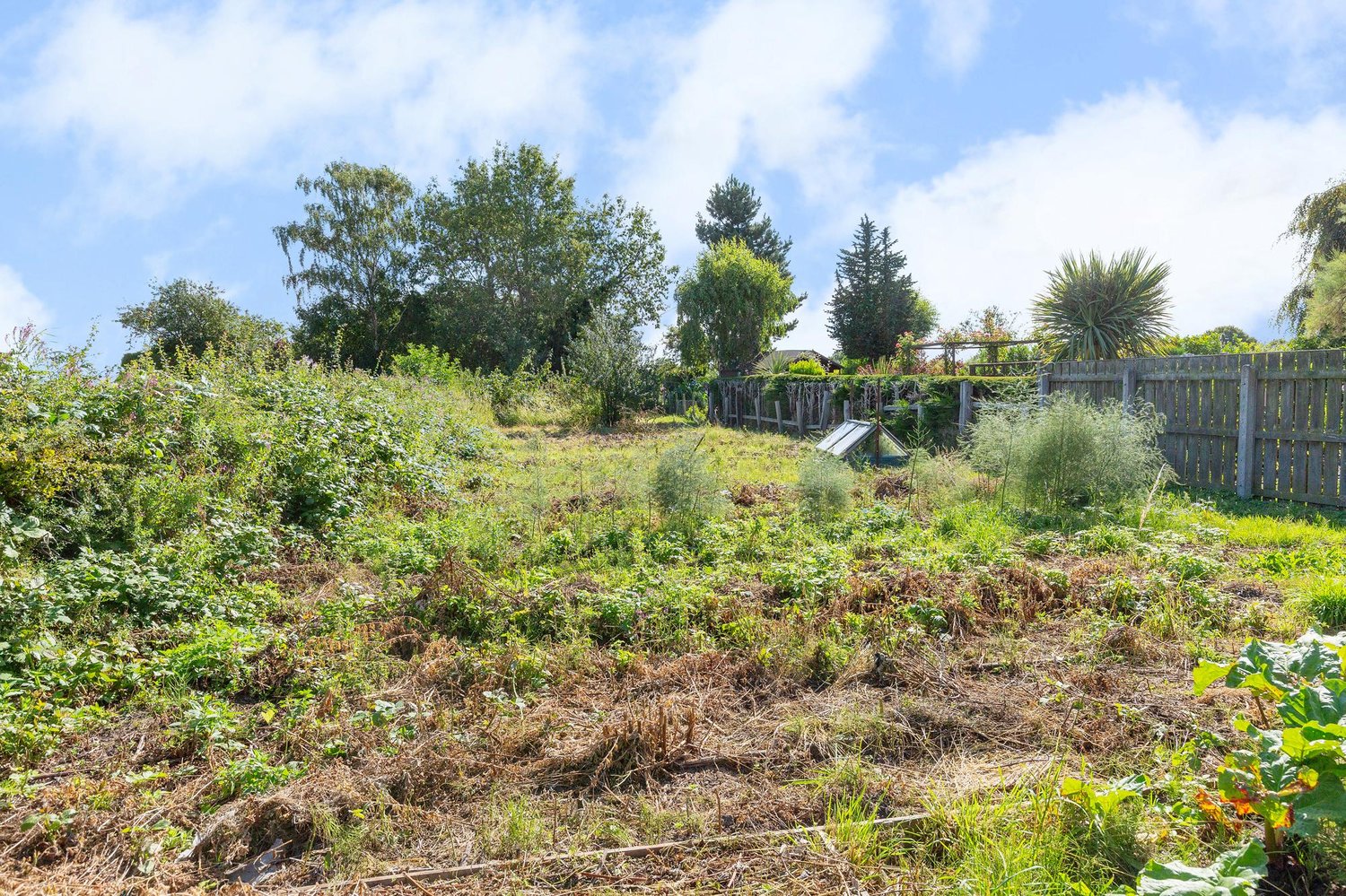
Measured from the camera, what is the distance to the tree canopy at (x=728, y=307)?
33031mm

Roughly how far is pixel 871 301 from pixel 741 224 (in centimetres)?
1121

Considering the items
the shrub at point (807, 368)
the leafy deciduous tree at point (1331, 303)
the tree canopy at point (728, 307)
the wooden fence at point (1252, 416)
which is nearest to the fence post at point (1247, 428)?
the wooden fence at point (1252, 416)

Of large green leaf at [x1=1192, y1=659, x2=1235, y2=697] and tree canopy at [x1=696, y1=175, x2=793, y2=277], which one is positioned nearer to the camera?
large green leaf at [x1=1192, y1=659, x2=1235, y2=697]

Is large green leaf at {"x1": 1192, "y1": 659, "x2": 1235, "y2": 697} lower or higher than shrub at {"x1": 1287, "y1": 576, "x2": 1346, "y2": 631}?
higher

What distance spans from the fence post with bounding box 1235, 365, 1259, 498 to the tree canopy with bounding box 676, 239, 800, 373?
24633 millimetres

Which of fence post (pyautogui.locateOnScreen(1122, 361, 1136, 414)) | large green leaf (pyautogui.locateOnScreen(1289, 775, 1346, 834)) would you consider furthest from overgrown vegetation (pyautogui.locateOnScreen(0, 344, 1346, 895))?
fence post (pyautogui.locateOnScreen(1122, 361, 1136, 414))

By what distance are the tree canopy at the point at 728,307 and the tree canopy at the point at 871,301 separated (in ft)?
14.5

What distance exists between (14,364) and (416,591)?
3.37m

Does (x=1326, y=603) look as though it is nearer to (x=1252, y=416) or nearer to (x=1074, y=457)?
(x=1074, y=457)

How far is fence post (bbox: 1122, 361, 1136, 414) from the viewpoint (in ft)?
29.5

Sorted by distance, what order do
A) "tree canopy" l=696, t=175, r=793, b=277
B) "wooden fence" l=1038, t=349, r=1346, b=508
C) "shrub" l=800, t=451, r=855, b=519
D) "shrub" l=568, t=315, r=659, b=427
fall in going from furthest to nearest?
"tree canopy" l=696, t=175, r=793, b=277 → "shrub" l=568, t=315, r=659, b=427 → "wooden fence" l=1038, t=349, r=1346, b=508 → "shrub" l=800, t=451, r=855, b=519

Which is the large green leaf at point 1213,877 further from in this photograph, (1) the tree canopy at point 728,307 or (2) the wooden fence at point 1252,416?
(1) the tree canopy at point 728,307

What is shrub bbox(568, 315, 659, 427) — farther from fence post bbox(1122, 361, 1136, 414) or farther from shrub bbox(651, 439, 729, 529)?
shrub bbox(651, 439, 729, 529)

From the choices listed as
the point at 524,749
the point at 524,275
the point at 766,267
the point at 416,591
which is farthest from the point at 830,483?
the point at 524,275
